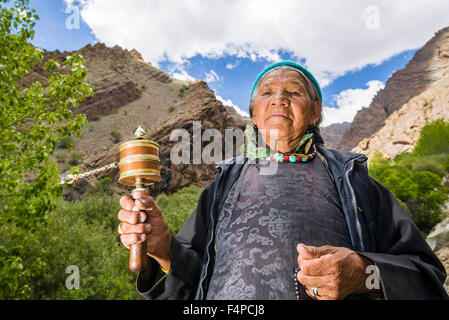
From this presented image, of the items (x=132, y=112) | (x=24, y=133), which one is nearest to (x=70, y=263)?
(x=24, y=133)

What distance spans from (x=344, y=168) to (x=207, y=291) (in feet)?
3.89

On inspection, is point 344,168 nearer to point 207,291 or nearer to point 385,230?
point 385,230

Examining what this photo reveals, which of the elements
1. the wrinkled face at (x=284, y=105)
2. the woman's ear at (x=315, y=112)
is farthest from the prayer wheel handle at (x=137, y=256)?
the woman's ear at (x=315, y=112)

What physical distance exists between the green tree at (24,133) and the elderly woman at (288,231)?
252 cm

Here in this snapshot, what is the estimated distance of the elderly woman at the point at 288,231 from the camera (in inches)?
50.9

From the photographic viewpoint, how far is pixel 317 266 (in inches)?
46.1

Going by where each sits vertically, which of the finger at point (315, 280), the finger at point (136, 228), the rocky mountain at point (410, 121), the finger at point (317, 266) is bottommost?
the finger at point (315, 280)

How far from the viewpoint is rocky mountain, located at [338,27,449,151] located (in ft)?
277

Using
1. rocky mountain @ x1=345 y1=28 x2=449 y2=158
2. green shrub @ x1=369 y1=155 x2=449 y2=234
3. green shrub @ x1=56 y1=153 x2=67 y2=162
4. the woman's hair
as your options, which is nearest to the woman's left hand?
the woman's hair

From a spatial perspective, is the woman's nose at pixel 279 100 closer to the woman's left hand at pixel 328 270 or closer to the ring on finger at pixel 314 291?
the woman's left hand at pixel 328 270

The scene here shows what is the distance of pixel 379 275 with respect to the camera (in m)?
1.29

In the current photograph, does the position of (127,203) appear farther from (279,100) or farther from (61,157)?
(61,157)
